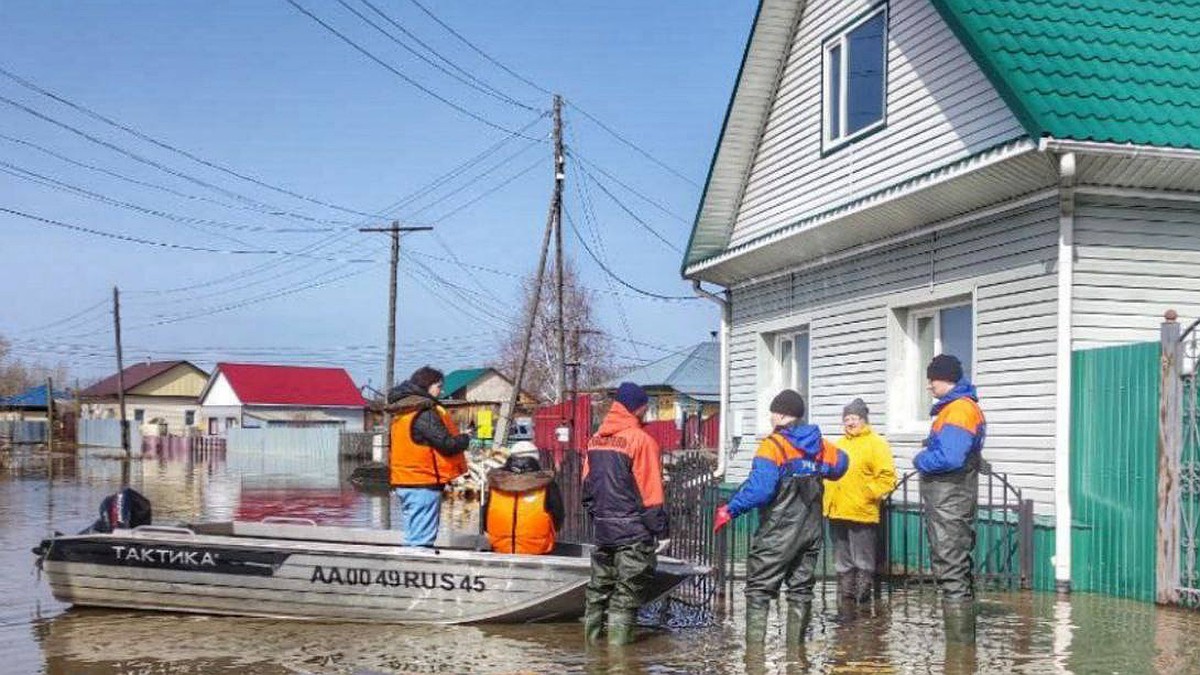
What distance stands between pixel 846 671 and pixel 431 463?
3.80 metres

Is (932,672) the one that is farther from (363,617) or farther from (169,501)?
(169,501)

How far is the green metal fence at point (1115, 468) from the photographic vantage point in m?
10.4

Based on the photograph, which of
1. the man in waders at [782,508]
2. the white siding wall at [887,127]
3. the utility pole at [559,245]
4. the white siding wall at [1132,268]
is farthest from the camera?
the utility pole at [559,245]

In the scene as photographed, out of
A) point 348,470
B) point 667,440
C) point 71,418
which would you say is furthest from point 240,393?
point 667,440

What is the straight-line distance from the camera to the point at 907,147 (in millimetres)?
13641

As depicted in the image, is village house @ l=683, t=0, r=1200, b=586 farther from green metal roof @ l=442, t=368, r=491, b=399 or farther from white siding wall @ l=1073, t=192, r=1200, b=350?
green metal roof @ l=442, t=368, r=491, b=399

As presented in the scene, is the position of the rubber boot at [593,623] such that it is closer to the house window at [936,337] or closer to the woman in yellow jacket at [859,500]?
the woman in yellow jacket at [859,500]

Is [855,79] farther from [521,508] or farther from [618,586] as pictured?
[618,586]

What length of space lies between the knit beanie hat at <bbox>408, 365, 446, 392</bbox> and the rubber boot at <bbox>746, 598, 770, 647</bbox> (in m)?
3.27

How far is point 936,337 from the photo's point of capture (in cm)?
1378

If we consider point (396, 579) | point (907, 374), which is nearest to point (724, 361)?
point (907, 374)

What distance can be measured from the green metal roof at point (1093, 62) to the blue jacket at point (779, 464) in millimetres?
3723

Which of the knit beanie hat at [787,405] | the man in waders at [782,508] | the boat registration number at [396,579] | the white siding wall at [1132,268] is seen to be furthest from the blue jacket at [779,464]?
the white siding wall at [1132,268]

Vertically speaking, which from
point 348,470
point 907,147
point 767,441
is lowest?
point 348,470
